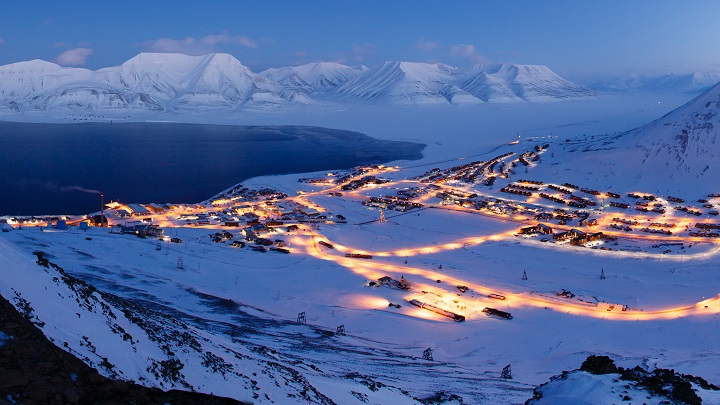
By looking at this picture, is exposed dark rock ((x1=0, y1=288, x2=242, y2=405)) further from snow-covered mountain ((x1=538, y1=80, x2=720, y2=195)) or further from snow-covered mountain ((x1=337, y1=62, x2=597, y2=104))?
snow-covered mountain ((x1=337, y1=62, x2=597, y2=104))

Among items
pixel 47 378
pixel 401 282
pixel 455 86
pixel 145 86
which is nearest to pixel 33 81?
pixel 145 86

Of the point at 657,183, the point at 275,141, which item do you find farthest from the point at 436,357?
the point at 275,141

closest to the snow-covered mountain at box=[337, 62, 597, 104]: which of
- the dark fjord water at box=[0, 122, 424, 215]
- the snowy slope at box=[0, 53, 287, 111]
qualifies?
the snowy slope at box=[0, 53, 287, 111]

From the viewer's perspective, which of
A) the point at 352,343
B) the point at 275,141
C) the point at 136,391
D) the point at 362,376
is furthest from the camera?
the point at 275,141

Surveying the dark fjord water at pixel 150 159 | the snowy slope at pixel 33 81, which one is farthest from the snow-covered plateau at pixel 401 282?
the snowy slope at pixel 33 81

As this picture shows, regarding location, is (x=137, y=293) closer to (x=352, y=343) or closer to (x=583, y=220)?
(x=352, y=343)

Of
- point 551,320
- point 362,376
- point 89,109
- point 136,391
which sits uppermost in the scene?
point 89,109

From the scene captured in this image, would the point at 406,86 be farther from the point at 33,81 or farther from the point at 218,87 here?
the point at 33,81
